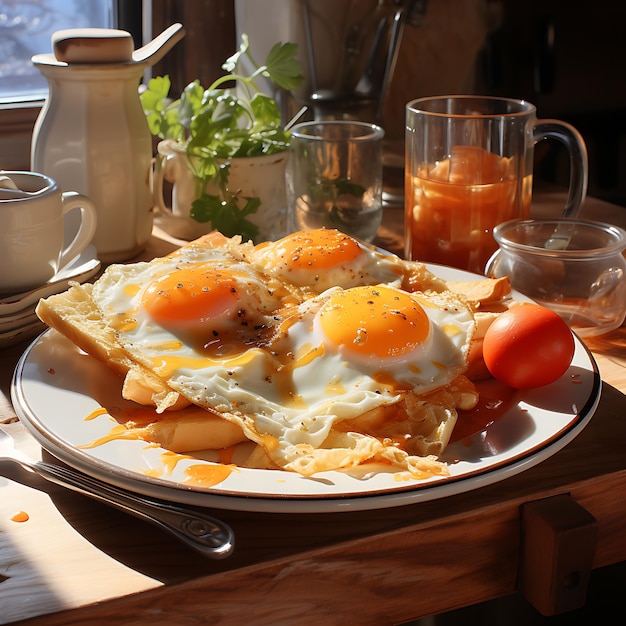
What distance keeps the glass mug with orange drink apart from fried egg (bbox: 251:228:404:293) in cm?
25

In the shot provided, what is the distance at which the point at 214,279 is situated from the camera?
1.03 m

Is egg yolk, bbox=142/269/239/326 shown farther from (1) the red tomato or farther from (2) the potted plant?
(2) the potted plant

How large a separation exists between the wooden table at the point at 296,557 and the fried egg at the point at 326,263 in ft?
1.26

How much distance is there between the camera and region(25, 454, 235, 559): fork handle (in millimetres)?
688

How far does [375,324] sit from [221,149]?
75 centimetres

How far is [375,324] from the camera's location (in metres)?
0.93

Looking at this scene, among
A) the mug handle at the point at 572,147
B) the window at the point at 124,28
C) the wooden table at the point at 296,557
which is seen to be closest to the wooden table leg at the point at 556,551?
→ the wooden table at the point at 296,557

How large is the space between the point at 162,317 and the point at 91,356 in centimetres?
10

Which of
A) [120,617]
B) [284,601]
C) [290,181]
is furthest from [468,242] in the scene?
[120,617]

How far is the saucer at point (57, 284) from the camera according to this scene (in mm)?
1127

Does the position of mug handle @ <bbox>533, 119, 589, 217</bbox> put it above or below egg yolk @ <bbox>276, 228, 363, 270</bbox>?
above

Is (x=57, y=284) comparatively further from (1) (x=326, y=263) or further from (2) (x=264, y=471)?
(2) (x=264, y=471)

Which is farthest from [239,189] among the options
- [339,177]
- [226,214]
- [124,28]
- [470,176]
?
[124,28]

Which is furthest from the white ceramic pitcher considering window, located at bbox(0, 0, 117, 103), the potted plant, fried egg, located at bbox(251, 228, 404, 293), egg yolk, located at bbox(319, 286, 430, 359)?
window, located at bbox(0, 0, 117, 103)
